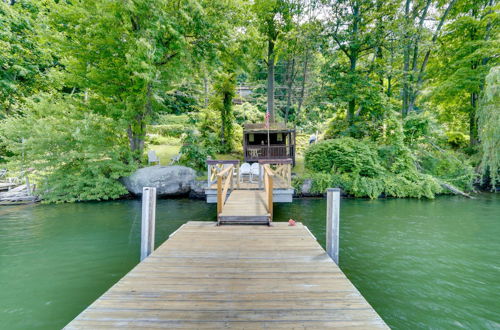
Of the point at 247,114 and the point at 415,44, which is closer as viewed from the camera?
the point at 415,44

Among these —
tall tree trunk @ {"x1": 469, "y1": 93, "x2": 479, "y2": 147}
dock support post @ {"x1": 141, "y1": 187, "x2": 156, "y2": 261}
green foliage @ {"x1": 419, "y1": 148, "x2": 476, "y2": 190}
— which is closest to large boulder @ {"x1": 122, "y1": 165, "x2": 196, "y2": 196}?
dock support post @ {"x1": 141, "y1": 187, "x2": 156, "y2": 261}

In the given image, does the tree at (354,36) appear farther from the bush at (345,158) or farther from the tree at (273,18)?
the bush at (345,158)

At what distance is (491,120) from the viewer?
11734 mm

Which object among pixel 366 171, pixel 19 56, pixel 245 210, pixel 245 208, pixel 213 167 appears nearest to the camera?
pixel 245 210

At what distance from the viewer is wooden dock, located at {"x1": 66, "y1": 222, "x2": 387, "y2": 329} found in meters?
2.58

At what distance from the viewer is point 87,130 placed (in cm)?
1237

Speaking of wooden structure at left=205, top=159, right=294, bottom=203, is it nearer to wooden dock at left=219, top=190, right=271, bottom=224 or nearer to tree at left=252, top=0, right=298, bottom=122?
wooden dock at left=219, top=190, right=271, bottom=224

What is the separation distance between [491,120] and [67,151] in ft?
73.5

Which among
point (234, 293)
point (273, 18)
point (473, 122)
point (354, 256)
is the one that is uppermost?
point (273, 18)

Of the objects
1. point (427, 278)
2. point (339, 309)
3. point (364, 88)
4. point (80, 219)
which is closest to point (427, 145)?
point (364, 88)

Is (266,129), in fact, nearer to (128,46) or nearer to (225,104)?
(225,104)

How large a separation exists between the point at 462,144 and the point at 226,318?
23.2m

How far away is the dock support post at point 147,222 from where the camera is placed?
486 centimetres

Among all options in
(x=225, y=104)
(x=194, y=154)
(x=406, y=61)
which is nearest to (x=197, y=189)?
(x=194, y=154)
